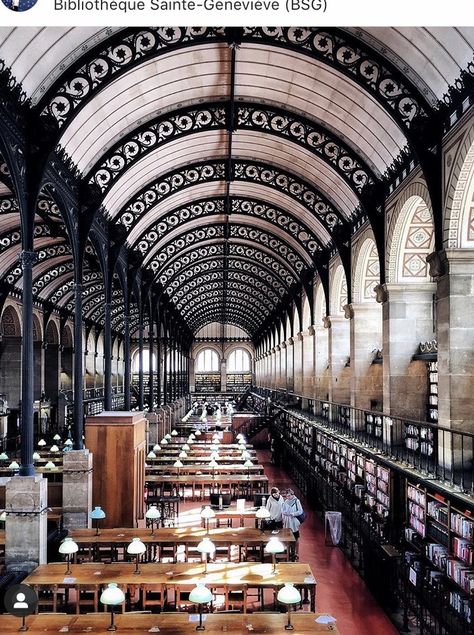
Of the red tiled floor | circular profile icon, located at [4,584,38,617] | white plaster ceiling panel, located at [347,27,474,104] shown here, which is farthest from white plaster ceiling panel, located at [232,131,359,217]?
circular profile icon, located at [4,584,38,617]

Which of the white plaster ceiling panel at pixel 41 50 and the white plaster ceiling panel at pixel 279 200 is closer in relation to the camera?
the white plaster ceiling panel at pixel 41 50

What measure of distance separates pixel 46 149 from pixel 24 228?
130 centimetres

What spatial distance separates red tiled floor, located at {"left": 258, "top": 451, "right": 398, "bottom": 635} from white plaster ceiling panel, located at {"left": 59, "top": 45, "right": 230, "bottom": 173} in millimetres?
9549

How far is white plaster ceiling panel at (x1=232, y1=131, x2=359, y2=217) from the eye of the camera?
55.9 feet

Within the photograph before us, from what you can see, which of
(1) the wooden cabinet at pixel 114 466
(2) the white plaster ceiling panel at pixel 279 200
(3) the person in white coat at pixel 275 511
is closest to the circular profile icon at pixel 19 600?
(3) the person in white coat at pixel 275 511

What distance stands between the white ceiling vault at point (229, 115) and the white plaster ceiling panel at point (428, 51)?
0.03 m

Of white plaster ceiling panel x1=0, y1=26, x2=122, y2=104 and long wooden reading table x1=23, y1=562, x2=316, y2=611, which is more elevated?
white plaster ceiling panel x1=0, y1=26, x2=122, y2=104

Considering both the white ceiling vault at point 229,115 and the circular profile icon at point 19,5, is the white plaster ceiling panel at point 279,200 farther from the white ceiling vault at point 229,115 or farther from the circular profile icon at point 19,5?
the circular profile icon at point 19,5

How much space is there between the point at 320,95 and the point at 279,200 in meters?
8.42

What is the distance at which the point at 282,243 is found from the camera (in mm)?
25547

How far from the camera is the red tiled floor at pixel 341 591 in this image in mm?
9086

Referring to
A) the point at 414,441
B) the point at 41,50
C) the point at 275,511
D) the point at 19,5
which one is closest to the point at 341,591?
the point at 275,511

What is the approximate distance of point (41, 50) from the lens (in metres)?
9.30

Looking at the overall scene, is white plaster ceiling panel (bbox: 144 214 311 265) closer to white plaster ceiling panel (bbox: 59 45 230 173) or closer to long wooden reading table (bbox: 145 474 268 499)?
long wooden reading table (bbox: 145 474 268 499)
